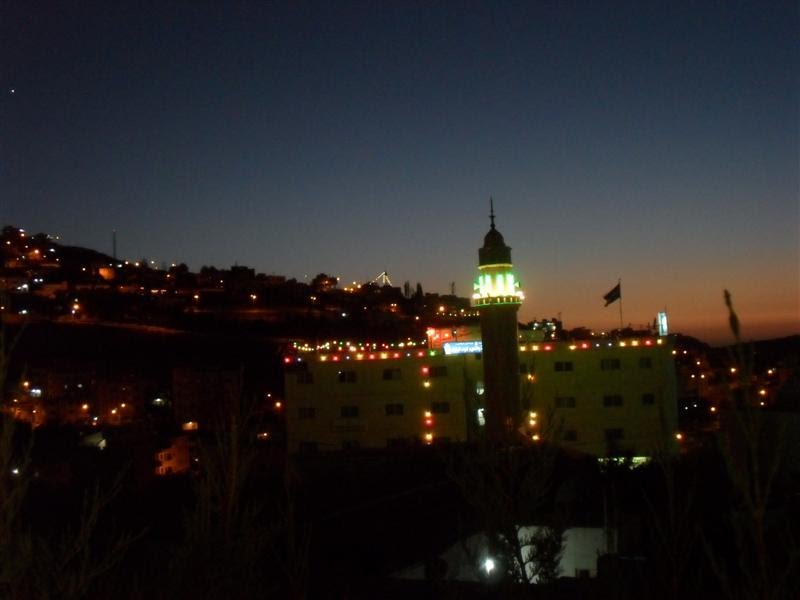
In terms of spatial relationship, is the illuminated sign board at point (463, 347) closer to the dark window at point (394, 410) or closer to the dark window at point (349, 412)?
the dark window at point (394, 410)

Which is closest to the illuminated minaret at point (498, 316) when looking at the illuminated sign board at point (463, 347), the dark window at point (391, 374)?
the illuminated sign board at point (463, 347)

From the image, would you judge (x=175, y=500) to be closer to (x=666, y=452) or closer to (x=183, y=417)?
(x=666, y=452)

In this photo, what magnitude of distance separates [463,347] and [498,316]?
4.04 metres

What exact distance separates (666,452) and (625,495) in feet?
27.6

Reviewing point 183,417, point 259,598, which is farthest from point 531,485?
point 183,417

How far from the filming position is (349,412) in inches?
1116

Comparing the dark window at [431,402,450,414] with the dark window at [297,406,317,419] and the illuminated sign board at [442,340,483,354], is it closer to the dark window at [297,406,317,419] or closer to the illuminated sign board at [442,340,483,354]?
the illuminated sign board at [442,340,483,354]

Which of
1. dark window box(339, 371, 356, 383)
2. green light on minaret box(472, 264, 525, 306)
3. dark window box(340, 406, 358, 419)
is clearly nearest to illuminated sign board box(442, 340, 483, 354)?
dark window box(339, 371, 356, 383)

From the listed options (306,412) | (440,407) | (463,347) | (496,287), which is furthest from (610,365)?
(306,412)

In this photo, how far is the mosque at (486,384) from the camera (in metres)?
23.7

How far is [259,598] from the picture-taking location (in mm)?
4566

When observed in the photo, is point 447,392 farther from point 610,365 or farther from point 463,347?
point 610,365

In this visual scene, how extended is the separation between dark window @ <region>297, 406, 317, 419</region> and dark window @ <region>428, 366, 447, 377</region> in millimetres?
4305

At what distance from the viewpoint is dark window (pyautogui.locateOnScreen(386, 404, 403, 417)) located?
91.2ft
